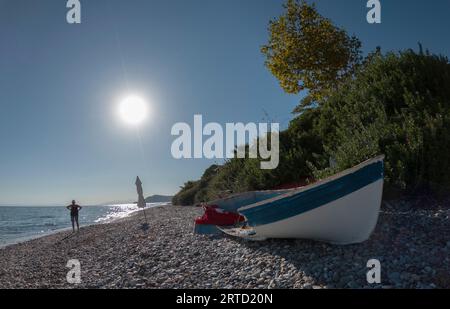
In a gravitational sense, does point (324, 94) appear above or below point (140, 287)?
above

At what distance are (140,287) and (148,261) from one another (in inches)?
73.5

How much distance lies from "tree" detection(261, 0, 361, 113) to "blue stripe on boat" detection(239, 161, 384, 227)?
17802mm

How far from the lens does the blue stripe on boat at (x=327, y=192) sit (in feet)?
20.5

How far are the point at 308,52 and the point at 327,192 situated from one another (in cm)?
1889

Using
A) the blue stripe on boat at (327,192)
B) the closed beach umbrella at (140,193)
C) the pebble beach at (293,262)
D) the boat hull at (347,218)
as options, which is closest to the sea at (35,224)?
the closed beach umbrella at (140,193)

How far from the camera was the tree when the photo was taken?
2323cm

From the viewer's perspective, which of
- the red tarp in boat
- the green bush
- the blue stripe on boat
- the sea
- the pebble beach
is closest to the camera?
the pebble beach

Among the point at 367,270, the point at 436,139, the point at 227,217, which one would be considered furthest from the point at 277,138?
the point at 367,270

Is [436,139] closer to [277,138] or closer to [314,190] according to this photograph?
[314,190]

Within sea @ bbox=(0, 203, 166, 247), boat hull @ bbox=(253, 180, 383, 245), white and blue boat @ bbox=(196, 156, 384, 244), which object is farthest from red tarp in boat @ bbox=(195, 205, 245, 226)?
sea @ bbox=(0, 203, 166, 247)

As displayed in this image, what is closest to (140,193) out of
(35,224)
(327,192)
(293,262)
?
(293,262)

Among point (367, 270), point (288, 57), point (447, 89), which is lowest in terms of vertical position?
point (367, 270)

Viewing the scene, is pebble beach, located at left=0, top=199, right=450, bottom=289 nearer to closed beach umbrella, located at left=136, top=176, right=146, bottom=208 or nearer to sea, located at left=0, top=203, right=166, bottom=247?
closed beach umbrella, located at left=136, top=176, right=146, bottom=208
